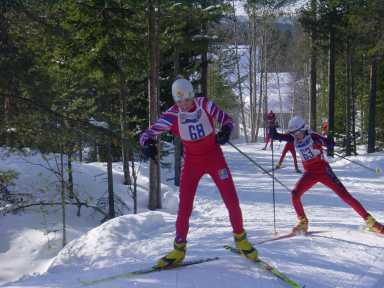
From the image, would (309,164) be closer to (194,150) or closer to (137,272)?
(194,150)

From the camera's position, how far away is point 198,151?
559 cm

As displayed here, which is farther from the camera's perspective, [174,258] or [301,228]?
[301,228]

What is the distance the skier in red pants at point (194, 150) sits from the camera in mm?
5500

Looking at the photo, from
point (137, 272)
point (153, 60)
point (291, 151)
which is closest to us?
point (137, 272)

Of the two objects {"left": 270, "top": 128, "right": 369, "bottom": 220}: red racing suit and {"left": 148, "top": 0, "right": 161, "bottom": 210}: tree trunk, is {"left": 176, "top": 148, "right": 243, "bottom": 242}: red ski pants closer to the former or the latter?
{"left": 270, "top": 128, "right": 369, "bottom": 220}: red racing suit

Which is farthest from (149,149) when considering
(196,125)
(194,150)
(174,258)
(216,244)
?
(216,244)

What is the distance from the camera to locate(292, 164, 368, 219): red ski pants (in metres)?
7.33

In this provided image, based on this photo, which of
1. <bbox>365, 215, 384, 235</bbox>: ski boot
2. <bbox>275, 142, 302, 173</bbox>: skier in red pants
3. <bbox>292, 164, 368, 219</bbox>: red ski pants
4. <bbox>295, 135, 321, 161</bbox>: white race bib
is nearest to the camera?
<bbox>365, 215, 384, 235</bbox>: ski boot

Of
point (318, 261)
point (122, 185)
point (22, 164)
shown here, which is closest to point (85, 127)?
point (318, 261)

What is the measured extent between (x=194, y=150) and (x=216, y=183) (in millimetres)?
485

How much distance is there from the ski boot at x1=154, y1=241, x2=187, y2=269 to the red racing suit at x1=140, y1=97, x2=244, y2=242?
9 centimetres

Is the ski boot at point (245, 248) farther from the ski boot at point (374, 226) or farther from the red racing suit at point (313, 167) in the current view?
the ski boot at point (374, 226)

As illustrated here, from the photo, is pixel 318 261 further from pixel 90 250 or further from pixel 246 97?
pixel 246 97

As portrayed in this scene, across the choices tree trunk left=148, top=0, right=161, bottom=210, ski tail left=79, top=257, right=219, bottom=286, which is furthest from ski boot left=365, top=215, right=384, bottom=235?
tree trunk left=148, top=0, right=161, bottom=210
